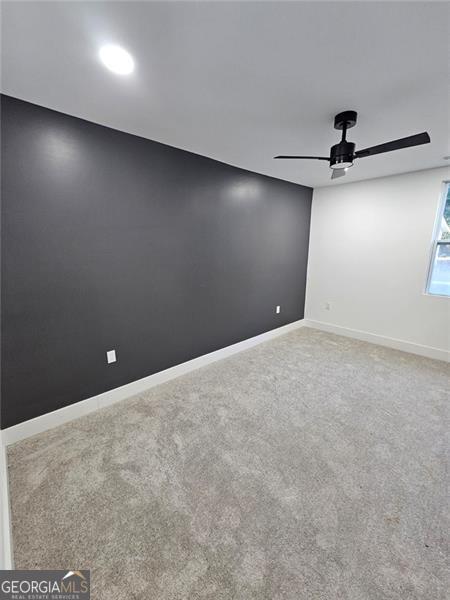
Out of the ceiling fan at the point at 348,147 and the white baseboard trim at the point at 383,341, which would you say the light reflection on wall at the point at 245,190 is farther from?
the white baseboard trim at the point at 383,341

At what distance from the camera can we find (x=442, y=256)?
3.46 m

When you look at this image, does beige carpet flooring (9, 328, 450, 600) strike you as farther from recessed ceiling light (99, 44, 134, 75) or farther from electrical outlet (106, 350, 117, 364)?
recessed ceiling light (99, 44, 134, 75)

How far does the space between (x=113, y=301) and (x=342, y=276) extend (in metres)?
3.52

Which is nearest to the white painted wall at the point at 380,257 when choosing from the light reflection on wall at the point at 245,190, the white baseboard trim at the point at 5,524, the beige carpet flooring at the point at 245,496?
the beige carpet flooring at the point at 245,496

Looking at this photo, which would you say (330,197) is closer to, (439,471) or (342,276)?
(342,276)

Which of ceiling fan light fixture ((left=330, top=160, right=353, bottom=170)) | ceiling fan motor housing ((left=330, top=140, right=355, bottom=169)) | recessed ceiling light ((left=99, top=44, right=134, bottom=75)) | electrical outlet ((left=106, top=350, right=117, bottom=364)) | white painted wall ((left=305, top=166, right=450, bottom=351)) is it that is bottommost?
electrical outlet ((left=106, top=350, right=117, bottom=364))

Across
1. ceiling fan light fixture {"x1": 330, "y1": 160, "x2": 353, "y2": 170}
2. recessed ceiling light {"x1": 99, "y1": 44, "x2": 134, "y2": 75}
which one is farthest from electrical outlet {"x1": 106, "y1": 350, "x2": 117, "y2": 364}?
ceiling fan light fixture {"x1": 330, "y1": 160, "x2": 353, "y2": 170}

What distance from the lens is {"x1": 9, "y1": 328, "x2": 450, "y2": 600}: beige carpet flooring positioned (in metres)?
1.20

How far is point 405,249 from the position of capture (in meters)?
3.66

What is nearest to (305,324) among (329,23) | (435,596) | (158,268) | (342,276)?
(342,276)

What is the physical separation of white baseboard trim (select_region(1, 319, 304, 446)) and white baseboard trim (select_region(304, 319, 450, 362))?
1.59 meters

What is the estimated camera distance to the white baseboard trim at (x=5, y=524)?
3.90 ft

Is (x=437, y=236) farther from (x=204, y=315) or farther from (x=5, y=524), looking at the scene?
(x=5, y=524)

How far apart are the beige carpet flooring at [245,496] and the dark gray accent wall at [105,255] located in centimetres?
49
